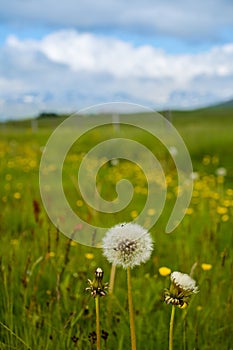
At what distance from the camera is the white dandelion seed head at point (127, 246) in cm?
129

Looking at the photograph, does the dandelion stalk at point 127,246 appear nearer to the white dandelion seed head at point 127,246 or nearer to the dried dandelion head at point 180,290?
the white dandelion seed head at point 127,246

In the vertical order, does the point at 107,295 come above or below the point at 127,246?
below

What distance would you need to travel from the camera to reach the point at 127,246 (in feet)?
4.29

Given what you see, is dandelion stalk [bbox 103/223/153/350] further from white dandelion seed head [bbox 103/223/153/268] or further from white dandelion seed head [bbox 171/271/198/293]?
white dandelion seed head [bbox 171/271/198/293]

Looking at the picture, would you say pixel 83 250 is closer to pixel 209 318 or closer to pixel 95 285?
pixel 209 318

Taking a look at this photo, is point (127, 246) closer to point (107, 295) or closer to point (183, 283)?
point (183, 283)

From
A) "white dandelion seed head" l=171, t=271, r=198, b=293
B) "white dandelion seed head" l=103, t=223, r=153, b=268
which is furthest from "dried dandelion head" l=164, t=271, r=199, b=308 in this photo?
"white dandelion seed head" l=103, t=223, r=153, b=268

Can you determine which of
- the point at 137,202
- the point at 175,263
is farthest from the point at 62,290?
the point at 137,202

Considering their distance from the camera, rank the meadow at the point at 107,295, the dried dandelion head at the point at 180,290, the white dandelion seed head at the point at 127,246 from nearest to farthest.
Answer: the dried dandelion head at the point at 180,290, the white dandelion seed head at the point at 127,246, the meadow at the point at 107,295

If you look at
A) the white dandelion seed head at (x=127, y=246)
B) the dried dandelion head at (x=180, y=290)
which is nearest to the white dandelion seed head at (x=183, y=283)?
the dried dandelion head at (x=180, y=290)

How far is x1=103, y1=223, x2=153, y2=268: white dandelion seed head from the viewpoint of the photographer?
1290mm

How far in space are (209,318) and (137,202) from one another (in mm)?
3358

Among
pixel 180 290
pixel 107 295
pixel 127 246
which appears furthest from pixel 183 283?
pixel 107 295

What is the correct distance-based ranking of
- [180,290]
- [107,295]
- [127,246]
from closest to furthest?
[180,290]
[127,246]
[107,295]
